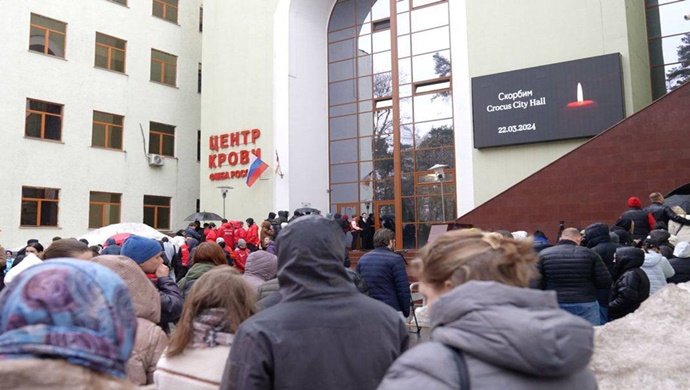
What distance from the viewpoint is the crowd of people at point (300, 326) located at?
1.23m

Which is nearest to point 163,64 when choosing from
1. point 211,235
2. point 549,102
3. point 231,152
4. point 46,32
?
point 46,32

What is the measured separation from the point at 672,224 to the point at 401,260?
19.8 ft

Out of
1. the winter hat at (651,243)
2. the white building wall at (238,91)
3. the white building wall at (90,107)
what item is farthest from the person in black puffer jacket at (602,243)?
the white building wall at (90,107)

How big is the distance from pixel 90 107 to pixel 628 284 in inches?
894

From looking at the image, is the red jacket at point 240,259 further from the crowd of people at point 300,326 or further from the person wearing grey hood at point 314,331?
the person wearing grey hood at point 314,331

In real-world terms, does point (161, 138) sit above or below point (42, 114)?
below

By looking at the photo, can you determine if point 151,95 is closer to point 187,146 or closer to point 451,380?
point 187,146

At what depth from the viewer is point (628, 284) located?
218 inches

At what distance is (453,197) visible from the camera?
19.2 m

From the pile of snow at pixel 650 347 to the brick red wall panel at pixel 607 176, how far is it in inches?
429

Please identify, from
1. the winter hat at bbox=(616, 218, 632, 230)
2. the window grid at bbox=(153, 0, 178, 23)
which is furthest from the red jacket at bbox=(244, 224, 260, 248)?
the window grid at bbox=(153, 0, 178, 23)

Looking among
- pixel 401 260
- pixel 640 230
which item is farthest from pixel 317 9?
pixel 401 260

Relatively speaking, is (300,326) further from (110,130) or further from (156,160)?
(156,160)

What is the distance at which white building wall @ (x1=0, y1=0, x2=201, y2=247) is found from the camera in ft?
68.3
